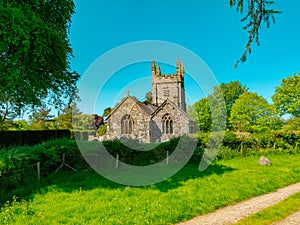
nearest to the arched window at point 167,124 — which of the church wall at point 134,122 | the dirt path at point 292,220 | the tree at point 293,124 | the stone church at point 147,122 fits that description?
the stone church at point 147,122

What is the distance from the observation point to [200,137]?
15.0 meters

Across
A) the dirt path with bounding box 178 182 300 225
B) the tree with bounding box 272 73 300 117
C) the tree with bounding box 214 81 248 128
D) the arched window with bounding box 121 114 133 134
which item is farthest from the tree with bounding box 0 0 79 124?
the tree with bounding box 214 81 248 128

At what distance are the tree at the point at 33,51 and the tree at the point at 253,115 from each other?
97.6 ft

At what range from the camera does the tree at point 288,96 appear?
2993 cm

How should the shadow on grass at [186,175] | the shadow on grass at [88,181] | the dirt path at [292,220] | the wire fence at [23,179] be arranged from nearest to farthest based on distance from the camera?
the dirt path at [292,220] → the wire fence at [23,179] → the shadow on grass at [88,181] → the shadow on grass at [186,175]

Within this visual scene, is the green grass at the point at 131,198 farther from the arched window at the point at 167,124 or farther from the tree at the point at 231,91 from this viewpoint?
the tree at the point at 231,91

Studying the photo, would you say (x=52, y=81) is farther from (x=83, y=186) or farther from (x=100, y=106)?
(x=83, y=186)

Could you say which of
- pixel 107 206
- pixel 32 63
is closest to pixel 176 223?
pixel 107 206

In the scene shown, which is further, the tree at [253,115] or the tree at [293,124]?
the tree at [253,115]

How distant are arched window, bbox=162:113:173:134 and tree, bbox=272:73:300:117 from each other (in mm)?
15596

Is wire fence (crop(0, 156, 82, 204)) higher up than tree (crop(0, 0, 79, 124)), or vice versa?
tree (crop(0, 0, 79, 124))

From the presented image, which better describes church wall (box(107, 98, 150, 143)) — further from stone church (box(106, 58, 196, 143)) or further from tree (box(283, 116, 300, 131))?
tree (box(283, 116, 300, 131))

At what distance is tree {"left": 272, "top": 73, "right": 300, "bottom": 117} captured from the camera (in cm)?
2993

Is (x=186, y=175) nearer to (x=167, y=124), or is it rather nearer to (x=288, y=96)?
(x=167, y=124)
